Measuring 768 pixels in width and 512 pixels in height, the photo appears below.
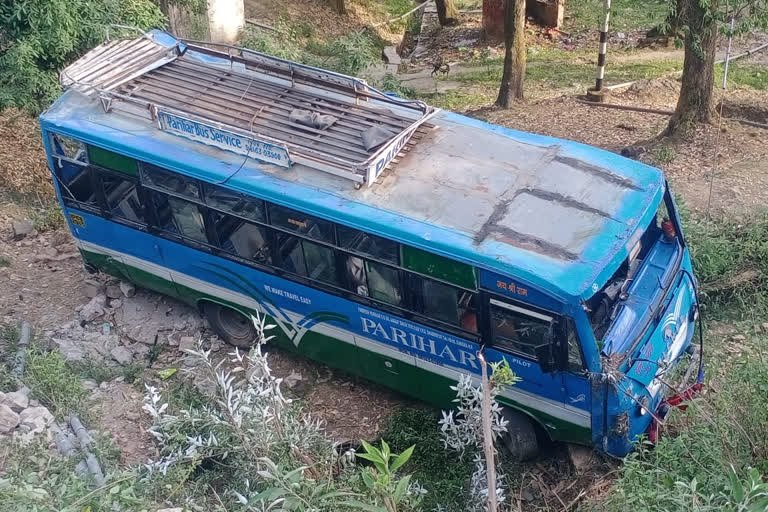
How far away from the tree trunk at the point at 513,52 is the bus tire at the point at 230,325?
8.15 metres

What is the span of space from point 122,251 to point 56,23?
11.0 feet

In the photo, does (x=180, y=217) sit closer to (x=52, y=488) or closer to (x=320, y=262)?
(x=320, y=262)

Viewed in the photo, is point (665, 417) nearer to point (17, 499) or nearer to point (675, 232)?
point (675, 232)

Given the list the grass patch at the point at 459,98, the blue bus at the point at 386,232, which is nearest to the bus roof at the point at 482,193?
the blue bus at the point at 386,232

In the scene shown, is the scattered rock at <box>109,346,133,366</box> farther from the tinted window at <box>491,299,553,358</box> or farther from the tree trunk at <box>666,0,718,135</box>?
the tree trunk at <box>666,0,718,135</box>

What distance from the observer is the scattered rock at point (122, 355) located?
344 inches

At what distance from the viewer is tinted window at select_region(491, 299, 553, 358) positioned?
6375 millimetres

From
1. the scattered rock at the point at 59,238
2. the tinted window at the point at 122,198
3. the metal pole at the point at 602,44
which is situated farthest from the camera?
the metal pole at the point at 602,44

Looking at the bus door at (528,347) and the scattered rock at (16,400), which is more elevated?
the bus door at (528,347)

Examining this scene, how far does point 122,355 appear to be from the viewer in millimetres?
8812

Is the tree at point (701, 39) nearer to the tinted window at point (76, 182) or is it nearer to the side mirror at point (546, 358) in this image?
the side mirror at point (546, 358)

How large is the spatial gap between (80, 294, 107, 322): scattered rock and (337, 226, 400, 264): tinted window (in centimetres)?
374

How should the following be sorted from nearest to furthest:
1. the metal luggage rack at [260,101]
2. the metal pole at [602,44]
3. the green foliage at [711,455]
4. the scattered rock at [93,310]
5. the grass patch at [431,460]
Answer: the green foliage at [711,455] < the grass patch at [431,460] < the metal luggage rack at [260,101] < the scattered rock at [93,310] < the metal pole at [602,44]

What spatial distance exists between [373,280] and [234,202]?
165 cm
